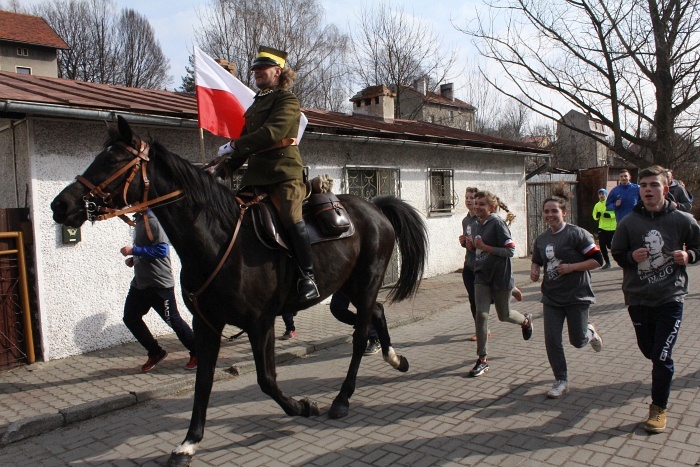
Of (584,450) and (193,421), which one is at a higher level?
(193,421)

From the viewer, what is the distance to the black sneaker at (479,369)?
5.44 m

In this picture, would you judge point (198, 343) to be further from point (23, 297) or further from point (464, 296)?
point (464, 296)

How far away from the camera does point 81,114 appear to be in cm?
619

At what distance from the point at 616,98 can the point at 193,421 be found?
17.6m

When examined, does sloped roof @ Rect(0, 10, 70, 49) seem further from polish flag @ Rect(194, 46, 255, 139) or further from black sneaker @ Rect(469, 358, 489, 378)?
black sneaker @ Rect(469, 358, 489, 378)

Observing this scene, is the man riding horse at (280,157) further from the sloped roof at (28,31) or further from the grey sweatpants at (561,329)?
the sloped roof at (28,31)

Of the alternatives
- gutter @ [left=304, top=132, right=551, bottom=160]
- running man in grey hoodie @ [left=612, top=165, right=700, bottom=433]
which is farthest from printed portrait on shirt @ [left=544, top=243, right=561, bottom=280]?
gutter @ [left=304, top=132, right=551, bottom=160]

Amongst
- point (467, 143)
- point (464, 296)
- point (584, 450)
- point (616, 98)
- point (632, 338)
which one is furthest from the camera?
point (616, 98)

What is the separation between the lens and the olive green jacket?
3.95m

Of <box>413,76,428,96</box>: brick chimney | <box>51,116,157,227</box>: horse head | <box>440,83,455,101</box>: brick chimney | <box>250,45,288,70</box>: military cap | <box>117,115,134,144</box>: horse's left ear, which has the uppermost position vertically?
<box>440,83,455,101</box>: brick chimney

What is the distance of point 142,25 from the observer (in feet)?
118

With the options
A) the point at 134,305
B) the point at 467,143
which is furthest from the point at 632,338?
the point at 467,143

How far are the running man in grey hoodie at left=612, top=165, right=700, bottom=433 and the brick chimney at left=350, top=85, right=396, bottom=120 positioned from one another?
38.3ft

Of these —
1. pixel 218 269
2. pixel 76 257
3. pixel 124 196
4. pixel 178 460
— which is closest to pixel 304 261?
pixel 218 269
